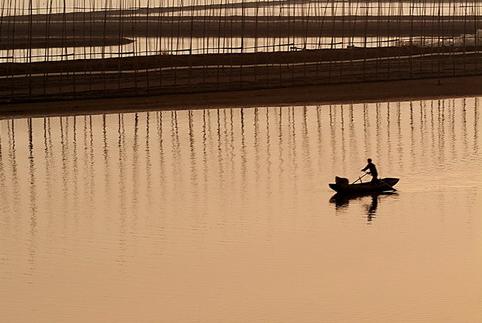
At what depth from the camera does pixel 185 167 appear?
93.0 feet

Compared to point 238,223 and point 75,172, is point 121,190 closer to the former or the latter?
point 75,172

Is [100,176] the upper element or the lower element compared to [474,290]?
upper

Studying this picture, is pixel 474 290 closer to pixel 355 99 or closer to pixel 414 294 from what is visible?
pixel 414 294

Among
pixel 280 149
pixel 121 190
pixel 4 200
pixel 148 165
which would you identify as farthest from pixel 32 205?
pixel 280 149

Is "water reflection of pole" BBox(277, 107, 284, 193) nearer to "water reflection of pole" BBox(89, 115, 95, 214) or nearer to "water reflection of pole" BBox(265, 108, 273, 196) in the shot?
"water reflection of pole" BBox(265, 108, 273, 196)

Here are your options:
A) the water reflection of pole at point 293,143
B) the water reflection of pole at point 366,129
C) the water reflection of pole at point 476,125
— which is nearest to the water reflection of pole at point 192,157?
the water reflection of pole at point 293,143

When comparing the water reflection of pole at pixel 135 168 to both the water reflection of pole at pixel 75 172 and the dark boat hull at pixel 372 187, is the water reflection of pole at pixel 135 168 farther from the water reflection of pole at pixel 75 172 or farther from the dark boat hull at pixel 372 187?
the dark boat hull at pixel 372 187

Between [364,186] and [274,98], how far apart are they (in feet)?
49.7

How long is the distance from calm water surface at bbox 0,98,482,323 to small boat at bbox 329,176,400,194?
305 millimetres

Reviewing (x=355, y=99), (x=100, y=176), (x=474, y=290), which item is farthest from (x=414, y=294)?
(x=355, y=99)

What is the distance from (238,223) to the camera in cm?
2230

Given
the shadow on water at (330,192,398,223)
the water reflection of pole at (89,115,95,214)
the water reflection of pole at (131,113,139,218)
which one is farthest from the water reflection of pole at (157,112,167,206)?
the shadow on water at (330,192,398,223)

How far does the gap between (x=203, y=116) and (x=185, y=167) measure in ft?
30.0

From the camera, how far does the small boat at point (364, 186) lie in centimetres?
2455
